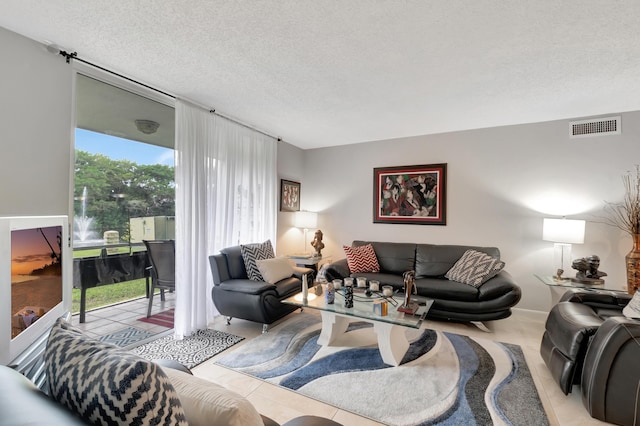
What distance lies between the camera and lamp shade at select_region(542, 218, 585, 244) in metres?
3.21

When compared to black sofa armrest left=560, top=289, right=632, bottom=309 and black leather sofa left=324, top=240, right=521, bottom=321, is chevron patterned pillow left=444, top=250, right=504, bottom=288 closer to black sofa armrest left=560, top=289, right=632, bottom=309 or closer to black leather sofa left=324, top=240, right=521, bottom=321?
black leather sofa left=324, top=240, right=521, bottom=321

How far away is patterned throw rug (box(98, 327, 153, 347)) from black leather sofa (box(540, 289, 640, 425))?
3627 mm

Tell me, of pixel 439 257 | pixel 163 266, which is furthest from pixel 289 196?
pixel 439 257

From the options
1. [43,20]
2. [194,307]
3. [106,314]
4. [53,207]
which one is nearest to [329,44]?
[43,20]

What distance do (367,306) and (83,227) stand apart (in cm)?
261

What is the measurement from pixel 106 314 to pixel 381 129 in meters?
4.01

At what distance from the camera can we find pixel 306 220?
4.89 m

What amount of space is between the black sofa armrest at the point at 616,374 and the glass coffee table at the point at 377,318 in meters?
1.07

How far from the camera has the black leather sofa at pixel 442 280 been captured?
3141 mm

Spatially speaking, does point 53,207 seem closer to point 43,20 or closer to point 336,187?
point 43,20

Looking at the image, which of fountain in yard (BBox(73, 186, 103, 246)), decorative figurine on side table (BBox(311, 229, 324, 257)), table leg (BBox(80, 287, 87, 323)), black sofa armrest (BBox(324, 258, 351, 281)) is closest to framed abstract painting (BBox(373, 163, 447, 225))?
decorative figurine on side table (BBox(311, 229, 324, 257))

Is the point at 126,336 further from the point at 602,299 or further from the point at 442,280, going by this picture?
the point at 602,299

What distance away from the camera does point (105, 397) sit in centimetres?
64

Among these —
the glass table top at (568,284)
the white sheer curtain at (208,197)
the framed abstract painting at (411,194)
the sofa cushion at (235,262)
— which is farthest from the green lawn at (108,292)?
the glass table top at (568,284)
